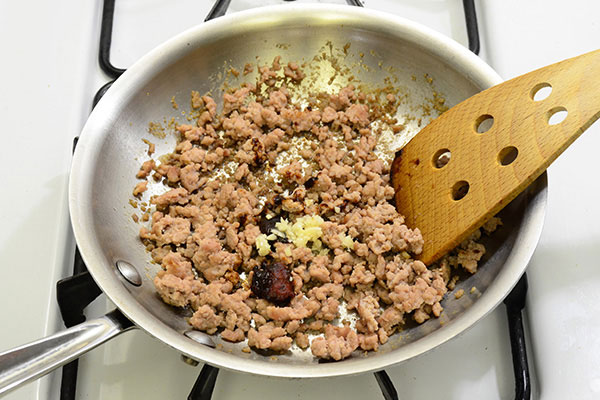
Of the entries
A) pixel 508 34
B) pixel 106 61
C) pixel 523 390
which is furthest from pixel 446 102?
pixel 106 61

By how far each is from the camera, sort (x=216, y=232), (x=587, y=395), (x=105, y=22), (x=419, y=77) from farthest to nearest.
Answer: (x=105, y=22) < (x=419, y=77) < (x=216, y=232) < (x=587, y=395)

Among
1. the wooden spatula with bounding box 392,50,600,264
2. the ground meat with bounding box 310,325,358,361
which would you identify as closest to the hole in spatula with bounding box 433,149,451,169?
the wooden spatula with bounding box 392,50,600,264

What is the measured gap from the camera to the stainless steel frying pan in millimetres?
720

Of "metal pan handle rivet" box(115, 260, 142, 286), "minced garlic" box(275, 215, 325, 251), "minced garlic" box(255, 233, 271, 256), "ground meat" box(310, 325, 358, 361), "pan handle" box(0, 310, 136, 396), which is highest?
"minced garlic" box(275, 215, 325, 251)

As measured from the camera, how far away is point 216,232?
3.15 ft

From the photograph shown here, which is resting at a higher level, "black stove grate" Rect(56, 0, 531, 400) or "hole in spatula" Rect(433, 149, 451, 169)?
"hole in spatula" Rect(433, 149, 451, 169)

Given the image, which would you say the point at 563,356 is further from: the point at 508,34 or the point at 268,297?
the point at 508,34

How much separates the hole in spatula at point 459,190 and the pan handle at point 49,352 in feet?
1.76

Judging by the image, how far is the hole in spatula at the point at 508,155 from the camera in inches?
32.4

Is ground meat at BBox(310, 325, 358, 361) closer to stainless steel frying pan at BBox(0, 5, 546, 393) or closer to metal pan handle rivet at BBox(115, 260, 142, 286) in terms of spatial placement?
stainless steel frying pan at BBox(0, 5, 546, 393)

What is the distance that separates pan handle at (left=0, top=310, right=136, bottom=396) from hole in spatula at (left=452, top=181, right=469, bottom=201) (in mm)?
537

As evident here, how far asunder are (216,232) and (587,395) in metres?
0.63

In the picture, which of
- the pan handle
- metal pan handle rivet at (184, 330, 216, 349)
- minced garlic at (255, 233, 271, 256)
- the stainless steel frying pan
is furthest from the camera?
minced garlic at (255, 233, 271, 256)

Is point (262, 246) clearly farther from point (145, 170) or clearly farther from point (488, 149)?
point (488, 149)
